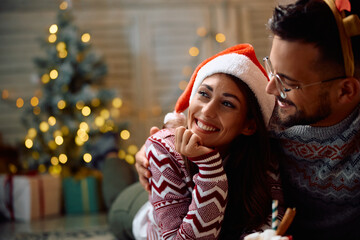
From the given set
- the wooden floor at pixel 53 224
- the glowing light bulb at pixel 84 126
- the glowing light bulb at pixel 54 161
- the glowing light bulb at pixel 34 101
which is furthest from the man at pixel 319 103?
the glowing light bulb at pixel 34 101

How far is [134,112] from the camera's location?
3945 millimetres

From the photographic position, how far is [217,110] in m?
1.30

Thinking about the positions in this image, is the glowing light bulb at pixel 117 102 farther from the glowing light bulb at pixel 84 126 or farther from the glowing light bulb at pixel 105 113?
the glowing light bulb at pixel 84 126

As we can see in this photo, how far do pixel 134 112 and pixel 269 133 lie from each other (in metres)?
2.58

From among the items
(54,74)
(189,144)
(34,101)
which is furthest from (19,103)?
(189,144)

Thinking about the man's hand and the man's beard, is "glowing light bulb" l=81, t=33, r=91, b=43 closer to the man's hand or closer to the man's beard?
the man's hand

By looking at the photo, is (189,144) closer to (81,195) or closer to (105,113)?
(81,195)

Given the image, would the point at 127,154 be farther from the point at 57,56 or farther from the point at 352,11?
the point at 352,11

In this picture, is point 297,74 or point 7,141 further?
point 7,141

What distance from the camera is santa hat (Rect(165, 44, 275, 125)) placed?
131 centimetres

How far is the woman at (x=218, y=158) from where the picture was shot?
1213 millimetres

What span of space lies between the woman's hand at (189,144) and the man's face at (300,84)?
29 cm

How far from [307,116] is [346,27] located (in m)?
0.30

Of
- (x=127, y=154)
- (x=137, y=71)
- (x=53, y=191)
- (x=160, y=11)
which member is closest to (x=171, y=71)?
(x=137, y=71)
